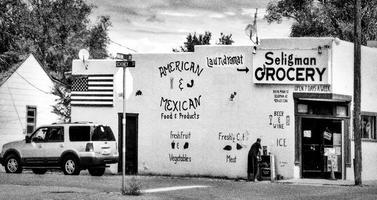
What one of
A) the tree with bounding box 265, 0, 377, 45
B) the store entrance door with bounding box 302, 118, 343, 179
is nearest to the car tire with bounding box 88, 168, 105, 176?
the store entrance door with bounding box 302, 118, 343, 179

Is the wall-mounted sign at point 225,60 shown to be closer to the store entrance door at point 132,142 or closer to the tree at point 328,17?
the store entrance door at point 132,142

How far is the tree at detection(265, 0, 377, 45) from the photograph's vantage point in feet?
156

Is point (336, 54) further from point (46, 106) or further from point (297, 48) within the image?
point (46, 106)

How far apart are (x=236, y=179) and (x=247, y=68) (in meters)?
4.09

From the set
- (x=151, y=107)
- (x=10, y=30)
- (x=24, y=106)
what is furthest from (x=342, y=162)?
(x=10, y=30)

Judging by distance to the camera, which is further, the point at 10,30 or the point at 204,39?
the point at 204,39

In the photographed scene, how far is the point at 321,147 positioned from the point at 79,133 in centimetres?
894

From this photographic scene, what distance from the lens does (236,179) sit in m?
29.3

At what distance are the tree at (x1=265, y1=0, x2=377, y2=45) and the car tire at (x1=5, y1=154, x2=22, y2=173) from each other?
77.9 ft

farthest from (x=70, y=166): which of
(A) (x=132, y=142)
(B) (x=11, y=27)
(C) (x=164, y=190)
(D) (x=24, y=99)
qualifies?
(B) (x=11, y=27)

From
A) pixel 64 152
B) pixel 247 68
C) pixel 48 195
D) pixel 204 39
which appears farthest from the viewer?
pixel 204 39

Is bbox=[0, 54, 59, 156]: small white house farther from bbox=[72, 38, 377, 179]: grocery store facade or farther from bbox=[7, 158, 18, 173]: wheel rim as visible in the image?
bbox=[7, 158, 18, 173]: wheel rim

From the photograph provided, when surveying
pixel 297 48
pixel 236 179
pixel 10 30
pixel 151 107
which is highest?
pixel 10 30

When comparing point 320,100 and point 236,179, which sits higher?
point 320,100
